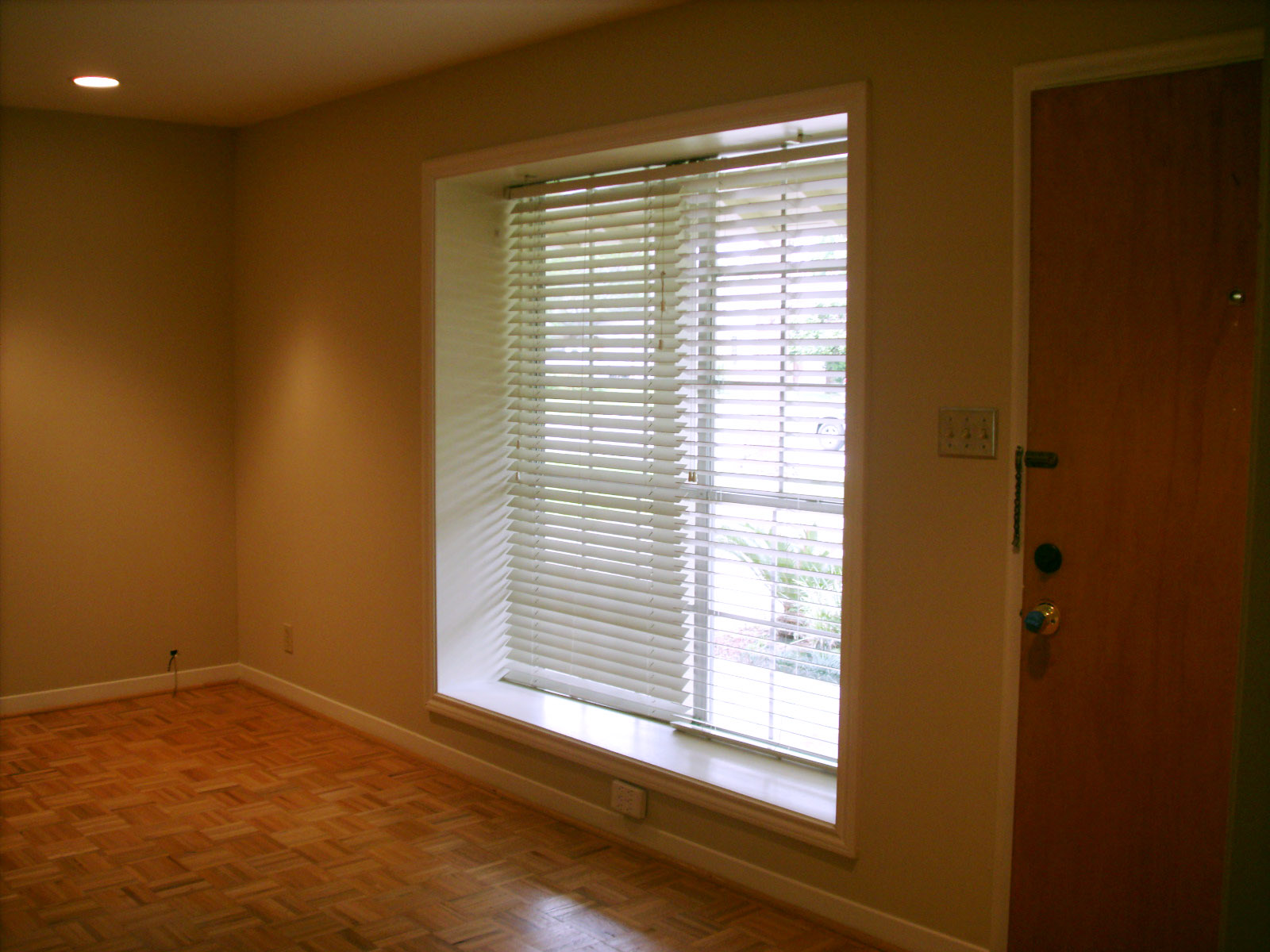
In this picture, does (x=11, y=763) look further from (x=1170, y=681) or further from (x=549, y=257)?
(x=1170, y=681)

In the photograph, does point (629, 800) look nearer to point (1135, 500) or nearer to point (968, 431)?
point (968, 431)

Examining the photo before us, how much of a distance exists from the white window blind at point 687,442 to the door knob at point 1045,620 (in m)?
0.76

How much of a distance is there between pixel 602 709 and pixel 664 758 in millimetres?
552

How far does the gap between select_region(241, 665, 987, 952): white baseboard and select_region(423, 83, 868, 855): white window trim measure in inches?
5.8

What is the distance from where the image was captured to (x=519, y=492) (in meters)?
4.07

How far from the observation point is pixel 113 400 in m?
4.74

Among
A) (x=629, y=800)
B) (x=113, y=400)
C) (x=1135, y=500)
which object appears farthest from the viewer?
(x=113, y=400)

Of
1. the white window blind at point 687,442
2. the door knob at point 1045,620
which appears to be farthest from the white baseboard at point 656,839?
the door knob at point 1045,620

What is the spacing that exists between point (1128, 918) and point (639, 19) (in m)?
2.73

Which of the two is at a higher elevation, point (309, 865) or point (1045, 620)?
point (1045, 620)

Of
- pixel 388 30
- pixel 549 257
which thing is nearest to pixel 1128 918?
pixel 549 257

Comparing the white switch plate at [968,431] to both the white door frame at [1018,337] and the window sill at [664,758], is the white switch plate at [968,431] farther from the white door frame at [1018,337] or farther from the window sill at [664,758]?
the window sill at [664,758]

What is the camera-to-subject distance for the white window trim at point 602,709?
8.71 feet

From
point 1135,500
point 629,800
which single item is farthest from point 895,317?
point 629,800
